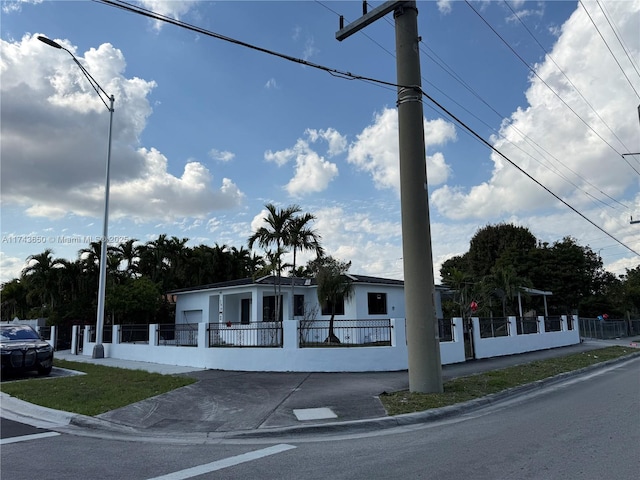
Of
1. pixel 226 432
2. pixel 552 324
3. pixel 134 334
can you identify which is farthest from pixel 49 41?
pixel 552 324

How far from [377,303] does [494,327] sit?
22.0 ft

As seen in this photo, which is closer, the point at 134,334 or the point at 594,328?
the point at 134,334

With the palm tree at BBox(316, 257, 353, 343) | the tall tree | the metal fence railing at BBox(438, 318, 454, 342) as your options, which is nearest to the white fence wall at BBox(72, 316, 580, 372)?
the metal fence railing at BBox(438, 318, 454, 342)

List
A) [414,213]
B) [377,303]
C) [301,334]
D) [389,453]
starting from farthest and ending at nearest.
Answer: [377,303] < [301,334] < [414,213] < [389,453]

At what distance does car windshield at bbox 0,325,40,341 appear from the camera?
49.2 ft

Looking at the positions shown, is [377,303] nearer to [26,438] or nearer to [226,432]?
[226,432]

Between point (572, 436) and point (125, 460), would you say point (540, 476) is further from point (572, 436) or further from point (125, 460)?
point (125, 460)

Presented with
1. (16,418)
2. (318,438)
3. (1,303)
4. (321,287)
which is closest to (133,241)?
(1,303)

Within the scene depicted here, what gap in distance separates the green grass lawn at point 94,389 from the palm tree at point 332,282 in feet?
28.7

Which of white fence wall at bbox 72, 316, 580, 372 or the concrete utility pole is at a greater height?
the concrete utility pole

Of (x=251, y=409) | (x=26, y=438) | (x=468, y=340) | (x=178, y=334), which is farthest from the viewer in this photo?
(x=468, y=340)

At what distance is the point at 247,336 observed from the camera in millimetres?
17469

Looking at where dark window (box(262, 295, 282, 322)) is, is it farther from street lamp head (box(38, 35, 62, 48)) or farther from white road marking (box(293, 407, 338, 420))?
white road marking (box(293, 407, 338, 420))

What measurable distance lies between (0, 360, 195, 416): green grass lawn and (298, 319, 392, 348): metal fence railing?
449 cm
